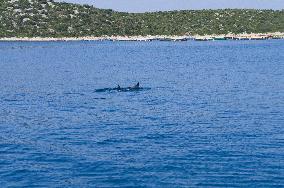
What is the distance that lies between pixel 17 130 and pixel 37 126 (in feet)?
7.67

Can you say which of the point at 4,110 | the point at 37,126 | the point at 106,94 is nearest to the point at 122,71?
the point at 106,94

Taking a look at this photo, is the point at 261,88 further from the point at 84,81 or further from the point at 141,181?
the point at 141,181

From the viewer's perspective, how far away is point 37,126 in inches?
2122

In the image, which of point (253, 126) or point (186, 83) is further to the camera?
point (186, 83)

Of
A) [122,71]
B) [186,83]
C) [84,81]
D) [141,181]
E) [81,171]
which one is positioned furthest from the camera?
[122,71]

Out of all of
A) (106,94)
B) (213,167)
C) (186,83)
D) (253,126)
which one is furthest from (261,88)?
(213,167)

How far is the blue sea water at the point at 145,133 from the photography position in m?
36.7

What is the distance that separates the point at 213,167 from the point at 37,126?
2182cm

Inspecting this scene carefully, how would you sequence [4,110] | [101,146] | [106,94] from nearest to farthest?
[101,146] < [4,110] < [106,94]

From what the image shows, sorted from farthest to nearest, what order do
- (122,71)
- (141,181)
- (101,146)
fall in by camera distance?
(122,71) < (101,146) < (141,181)

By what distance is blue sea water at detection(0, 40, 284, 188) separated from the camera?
36656 millimetres

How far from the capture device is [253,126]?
2019 inches

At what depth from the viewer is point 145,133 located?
1938 inches

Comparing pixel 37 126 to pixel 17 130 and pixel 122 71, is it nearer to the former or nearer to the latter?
pixel 17 130
